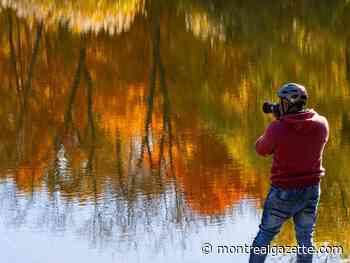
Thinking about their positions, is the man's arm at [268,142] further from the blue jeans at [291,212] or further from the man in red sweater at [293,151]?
the blue jeans at [291,212]

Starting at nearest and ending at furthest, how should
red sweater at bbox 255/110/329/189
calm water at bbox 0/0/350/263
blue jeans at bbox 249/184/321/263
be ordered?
red sweater at bbox 255/110/329/189 < blue jeans at bbox 249/184/321/263 < calm water at bbox 0/0/350/263

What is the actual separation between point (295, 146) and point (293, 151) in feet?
0.15

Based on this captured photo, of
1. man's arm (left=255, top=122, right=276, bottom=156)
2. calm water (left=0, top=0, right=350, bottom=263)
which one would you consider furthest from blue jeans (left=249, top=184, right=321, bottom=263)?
calm water (left=0, top=0, right=350, bottom=263)

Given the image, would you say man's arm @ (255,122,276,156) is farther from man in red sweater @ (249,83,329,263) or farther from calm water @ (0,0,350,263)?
calm water @ (0,0,350,263)

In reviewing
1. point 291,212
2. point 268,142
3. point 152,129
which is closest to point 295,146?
point 268,142

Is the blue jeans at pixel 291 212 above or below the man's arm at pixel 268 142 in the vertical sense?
below

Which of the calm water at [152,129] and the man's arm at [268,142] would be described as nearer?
the man's arm at [268,142]

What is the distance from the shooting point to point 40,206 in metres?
11.7

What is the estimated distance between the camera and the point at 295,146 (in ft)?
24.3

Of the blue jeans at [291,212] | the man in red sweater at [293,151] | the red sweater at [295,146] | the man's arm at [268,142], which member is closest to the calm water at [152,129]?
the blue jeans at [291,212]

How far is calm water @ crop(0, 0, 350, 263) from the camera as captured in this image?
10453 mm

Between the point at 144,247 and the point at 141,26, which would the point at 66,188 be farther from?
the point at 141,26

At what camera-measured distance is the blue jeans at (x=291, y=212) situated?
7.47m

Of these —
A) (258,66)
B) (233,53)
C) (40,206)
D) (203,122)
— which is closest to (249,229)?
(40,206)
